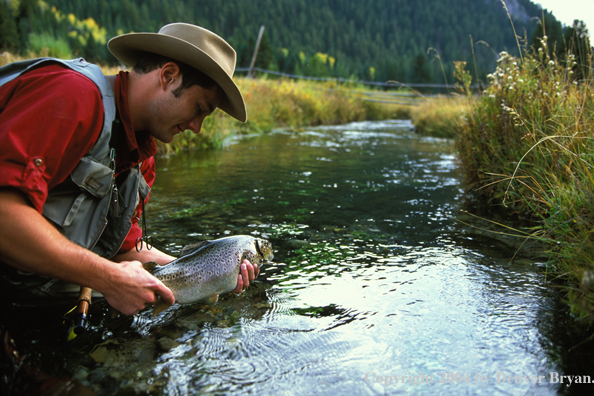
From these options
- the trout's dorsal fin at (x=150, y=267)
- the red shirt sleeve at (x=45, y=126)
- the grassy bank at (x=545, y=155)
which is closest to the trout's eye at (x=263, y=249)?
the trout's dorsal fin at (x=150, y=267)

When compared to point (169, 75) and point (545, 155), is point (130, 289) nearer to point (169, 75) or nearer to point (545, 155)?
point (169, 75)

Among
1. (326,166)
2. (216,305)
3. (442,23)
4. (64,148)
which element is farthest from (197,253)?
(442,23)

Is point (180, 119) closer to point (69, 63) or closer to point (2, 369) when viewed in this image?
point (69, 63)

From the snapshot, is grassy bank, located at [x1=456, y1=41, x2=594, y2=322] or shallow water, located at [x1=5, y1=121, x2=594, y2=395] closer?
shallow water, located at [x1=5, y1=121, x2=594, y2=395]

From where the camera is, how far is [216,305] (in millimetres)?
2996

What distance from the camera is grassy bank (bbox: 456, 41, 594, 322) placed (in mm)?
2812

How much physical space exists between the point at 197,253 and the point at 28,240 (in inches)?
44.4

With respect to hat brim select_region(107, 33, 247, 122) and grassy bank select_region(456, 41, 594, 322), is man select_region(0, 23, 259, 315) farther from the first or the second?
grassy bank select_region(456, 41, 594, 322)

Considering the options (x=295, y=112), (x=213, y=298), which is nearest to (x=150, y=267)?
(x=213, y=298)

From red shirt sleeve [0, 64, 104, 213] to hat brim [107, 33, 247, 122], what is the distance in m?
0.50

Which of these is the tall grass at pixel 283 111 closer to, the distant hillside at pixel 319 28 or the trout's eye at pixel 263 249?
the distant hillside at pixel 319 28

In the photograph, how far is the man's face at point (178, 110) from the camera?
2.59 m

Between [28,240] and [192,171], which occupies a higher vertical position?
[28,240]

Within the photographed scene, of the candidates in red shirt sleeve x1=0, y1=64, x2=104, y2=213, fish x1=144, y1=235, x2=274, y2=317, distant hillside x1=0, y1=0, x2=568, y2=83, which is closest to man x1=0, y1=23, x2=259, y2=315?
red shirt sleeve x1=0, y1=64, x2=104, y2=213
